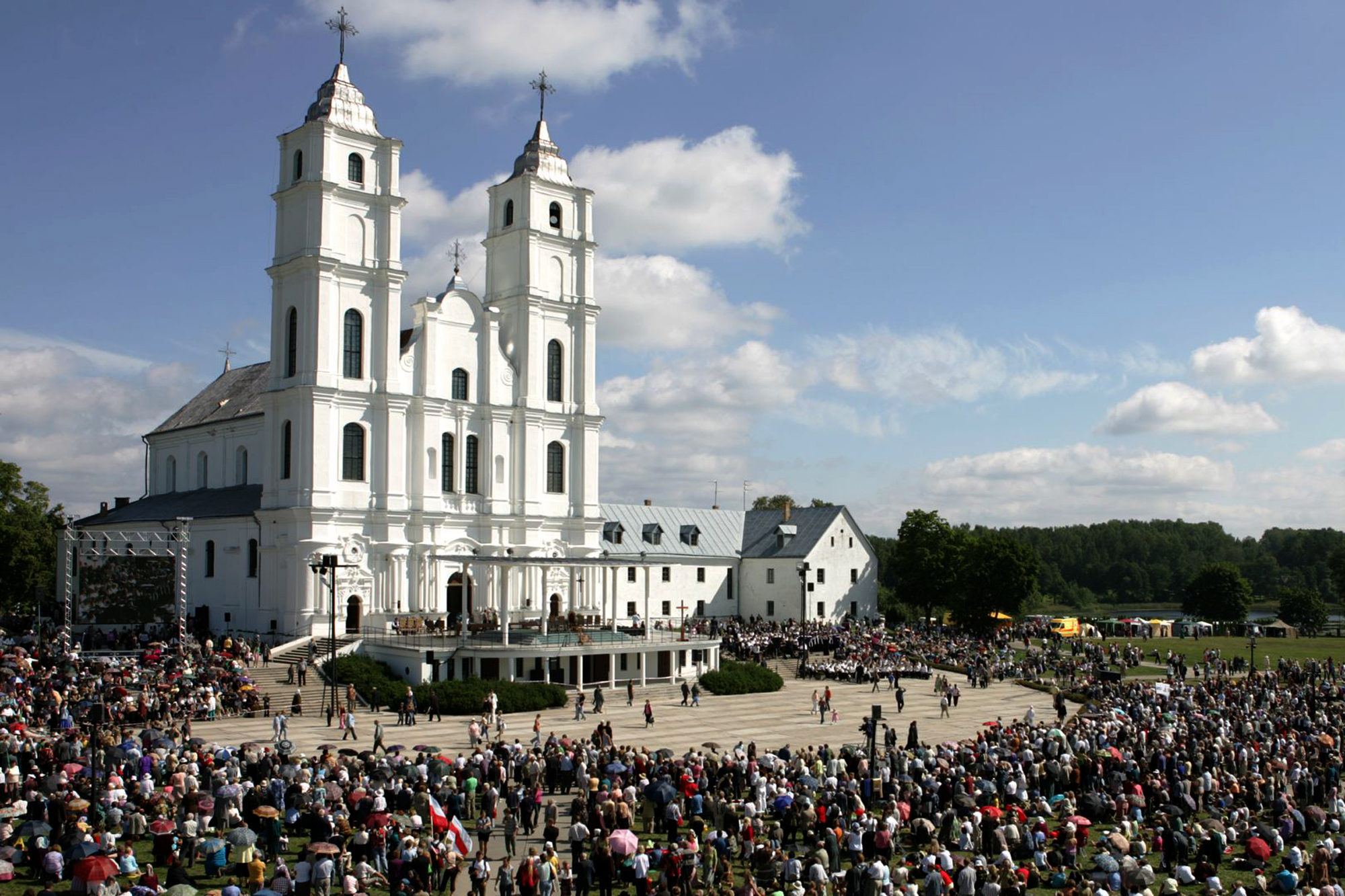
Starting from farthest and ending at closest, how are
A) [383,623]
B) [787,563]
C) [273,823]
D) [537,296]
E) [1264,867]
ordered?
[787,563] → [537,296] → [383,623] → [1264,867] → [273,823]

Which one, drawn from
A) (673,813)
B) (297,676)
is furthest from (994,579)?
(673,813)

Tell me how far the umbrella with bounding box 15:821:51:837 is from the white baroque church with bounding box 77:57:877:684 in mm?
23417

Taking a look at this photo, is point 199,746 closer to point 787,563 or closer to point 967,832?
point 967,832

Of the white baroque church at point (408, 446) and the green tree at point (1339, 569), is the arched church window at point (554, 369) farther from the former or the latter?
the green tree at point (1339, 569)

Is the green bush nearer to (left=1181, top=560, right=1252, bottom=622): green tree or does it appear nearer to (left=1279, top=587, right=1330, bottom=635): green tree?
(left=1181, top=560, right=1252, bottom=622): green tree

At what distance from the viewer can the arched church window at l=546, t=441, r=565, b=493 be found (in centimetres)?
5509

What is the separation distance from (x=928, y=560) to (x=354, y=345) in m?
34.7

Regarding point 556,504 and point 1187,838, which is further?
point 556,504

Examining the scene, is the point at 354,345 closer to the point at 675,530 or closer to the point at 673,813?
the point at 675,530

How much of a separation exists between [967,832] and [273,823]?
11314 mm

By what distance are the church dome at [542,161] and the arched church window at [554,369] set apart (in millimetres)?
7583

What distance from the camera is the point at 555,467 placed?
55.2 meters

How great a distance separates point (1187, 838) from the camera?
20.3m

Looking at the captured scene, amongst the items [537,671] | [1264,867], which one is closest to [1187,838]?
[1264,867]
